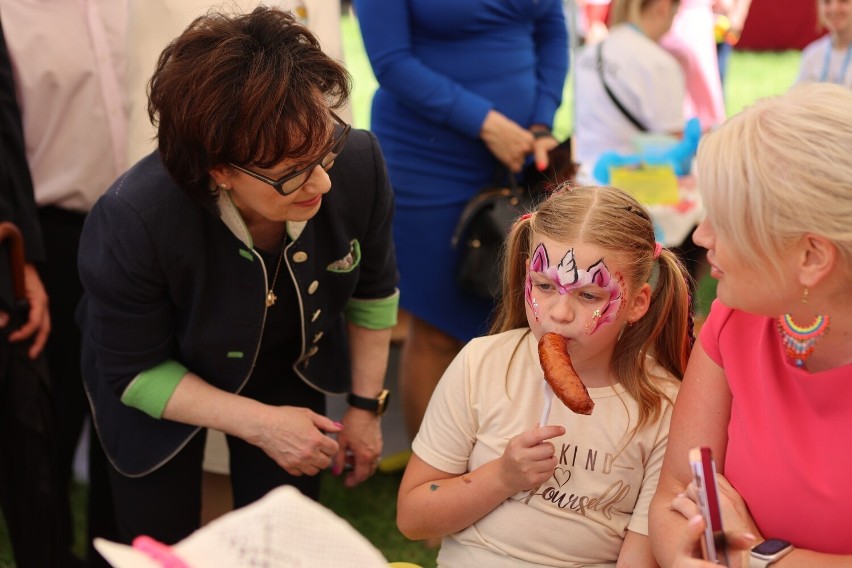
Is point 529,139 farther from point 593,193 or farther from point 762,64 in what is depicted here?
point 762,64

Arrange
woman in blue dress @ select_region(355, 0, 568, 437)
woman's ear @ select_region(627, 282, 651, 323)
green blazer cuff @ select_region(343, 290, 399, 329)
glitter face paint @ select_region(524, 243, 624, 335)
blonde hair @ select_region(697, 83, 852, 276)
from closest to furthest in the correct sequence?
blonde hair @ select_region(697, 83, 852, 276) → glitter face paint @ select_region(524, 243, 624, 335) → woman's ear @ select_region(627, 282, 651, 323) → green blazer cuff @ select_region(343, 290, 399, 329) → woman in blue dress @ select_region(355, 0, 568, 437)

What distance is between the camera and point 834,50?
5059 mm

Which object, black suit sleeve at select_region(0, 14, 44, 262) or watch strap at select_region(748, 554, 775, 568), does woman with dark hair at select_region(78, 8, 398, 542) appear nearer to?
black suit sleeve at select_region(0, 14, 44, 262)

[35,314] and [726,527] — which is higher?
[726,527]

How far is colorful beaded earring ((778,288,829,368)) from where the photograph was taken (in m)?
1.76

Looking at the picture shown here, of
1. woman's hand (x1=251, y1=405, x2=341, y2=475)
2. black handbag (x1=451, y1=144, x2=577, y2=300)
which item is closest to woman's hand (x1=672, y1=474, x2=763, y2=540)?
woman's hand (x1=251, y1=405, x2=341, y2=475)

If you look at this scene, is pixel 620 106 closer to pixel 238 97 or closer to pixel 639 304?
pixel 639 304

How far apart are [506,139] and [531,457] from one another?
164cm

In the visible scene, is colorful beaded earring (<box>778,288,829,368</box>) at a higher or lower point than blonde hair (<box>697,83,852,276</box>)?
lower

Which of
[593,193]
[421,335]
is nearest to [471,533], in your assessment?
[593,193]

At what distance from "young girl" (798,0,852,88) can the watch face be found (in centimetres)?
359

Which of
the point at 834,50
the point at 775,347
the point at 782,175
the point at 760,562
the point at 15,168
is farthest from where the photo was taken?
the point at 834,50

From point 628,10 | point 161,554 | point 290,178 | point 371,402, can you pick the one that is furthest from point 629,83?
point 161,554

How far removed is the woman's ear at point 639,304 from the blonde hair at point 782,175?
500 millimetres
